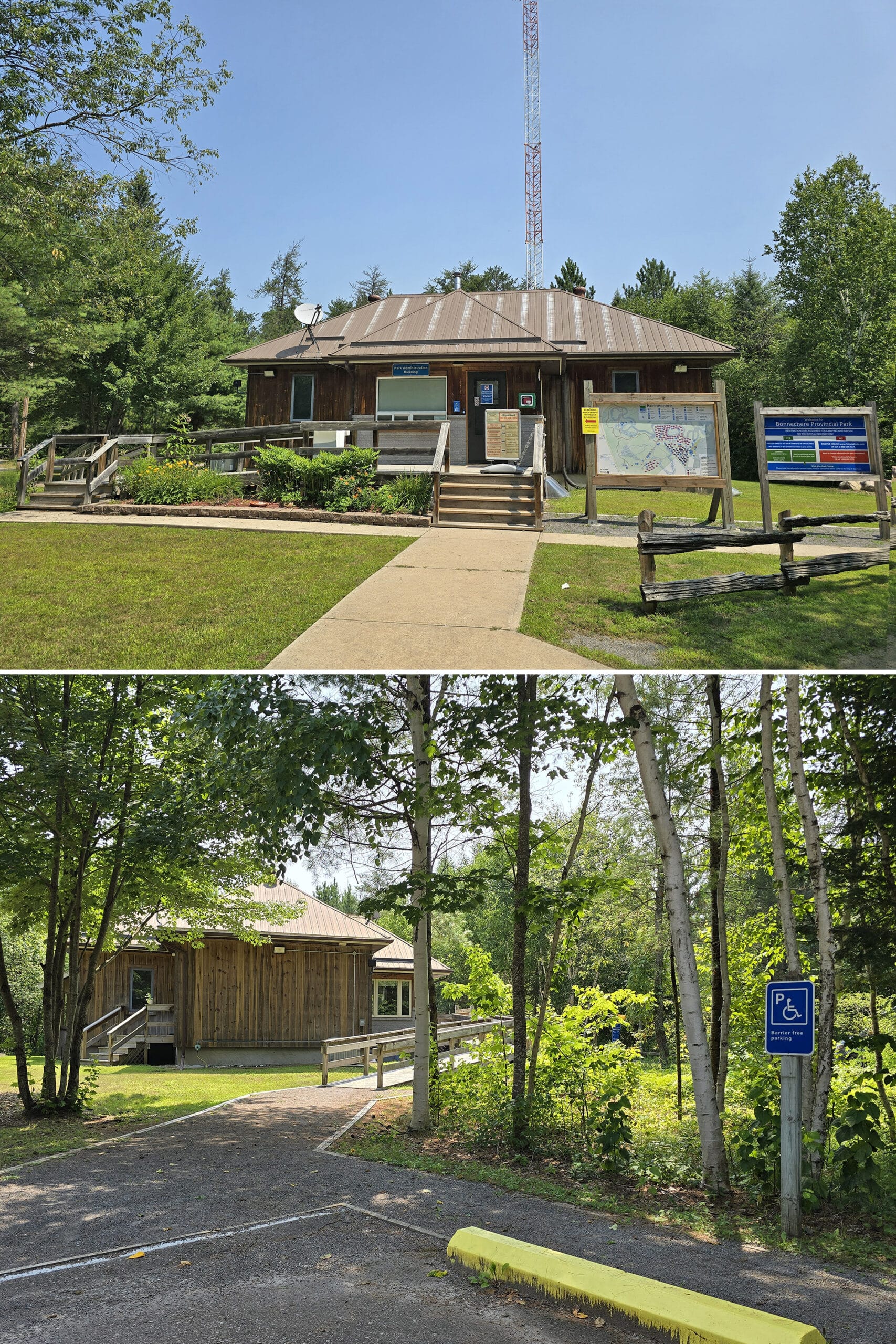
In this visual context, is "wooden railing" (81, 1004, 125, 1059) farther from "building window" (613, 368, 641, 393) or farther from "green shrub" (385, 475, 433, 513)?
"building window" (613, 368, 641, 393)

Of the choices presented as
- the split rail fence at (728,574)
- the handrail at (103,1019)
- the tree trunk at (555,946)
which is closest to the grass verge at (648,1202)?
the tree trunk at (555,946)

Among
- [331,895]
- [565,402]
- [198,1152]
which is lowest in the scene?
[331,895]

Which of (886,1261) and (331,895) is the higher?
(886,1261)

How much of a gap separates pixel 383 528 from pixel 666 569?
15.9 ft

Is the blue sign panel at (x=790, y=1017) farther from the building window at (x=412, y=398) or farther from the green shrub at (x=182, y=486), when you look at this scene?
the building window at (x=412, y=398)

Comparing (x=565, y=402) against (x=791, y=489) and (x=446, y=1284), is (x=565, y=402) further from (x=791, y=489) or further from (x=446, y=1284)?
(x=446, y=1284)

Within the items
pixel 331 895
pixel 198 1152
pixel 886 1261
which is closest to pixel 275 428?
pixel 198 1152

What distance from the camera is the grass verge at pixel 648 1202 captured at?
5555 millimetres

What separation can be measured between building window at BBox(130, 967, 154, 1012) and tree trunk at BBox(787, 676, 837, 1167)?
58.6 feet

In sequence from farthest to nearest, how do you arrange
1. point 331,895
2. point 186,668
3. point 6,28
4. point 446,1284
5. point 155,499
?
point 331,895
point 6,28
point 155,499
point 186,668
point 446,1284

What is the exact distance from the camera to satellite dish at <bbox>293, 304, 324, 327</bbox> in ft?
81.1

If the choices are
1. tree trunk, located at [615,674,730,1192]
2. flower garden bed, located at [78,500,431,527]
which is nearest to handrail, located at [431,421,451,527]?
flower garden bed, located at [78,500,431,527]

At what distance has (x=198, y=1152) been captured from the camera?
8523mm

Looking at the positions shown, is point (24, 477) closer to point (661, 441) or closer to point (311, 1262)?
point (661, 441)
